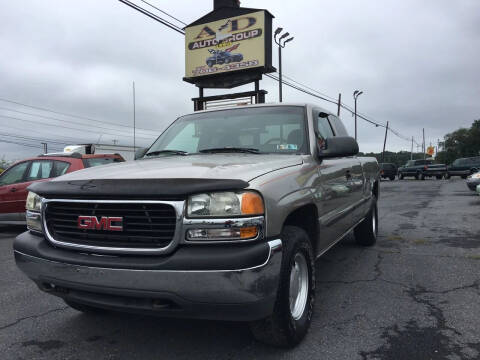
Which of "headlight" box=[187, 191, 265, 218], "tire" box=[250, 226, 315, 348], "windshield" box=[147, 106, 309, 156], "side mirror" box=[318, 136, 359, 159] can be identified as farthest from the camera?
"windshield" box=[147, 106, 309, 156]

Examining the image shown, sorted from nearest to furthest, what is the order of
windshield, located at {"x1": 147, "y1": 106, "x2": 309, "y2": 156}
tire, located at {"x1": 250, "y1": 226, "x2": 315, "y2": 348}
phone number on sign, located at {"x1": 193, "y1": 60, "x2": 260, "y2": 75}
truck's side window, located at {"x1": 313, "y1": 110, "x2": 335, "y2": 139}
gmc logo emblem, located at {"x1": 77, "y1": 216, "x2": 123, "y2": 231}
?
gmc logo emblem, located at {"x1": 77, "y1": 216, "x2": 123, "y2": 231}
tire, located at {"x1": 250, "y1": 226, "x2": 315, "y2": 348}
windshield, located at {"x1": 147, "y1": 106, "x2": 309, "y2": 156}
truck's side window, located at {"x1": 313, "y1": 110, "x2": 335, "y2": 139}
phone number on sign, located at {"x1": 193, "y1": 60, "x2": 260, "y2": 75}

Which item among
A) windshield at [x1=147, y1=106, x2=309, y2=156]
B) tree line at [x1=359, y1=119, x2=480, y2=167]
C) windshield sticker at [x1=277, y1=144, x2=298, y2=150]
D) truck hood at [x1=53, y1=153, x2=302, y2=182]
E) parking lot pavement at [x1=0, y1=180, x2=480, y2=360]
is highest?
tree line at [x1=359, y1=119, x2=480, y2=167]

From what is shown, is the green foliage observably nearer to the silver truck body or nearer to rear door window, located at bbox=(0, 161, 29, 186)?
rear door window, located at bbox=(0, 161, 29, 186)

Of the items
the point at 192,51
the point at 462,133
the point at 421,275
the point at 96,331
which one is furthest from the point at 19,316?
the point at 462,133

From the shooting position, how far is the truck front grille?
2.21 m

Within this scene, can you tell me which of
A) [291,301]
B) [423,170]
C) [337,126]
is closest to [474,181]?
[337,126]

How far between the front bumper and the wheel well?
651mm

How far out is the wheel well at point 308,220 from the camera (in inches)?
115

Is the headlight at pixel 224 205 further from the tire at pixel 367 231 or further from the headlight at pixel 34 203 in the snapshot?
the tire at pixel 367 231

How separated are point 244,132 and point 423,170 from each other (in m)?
33.1

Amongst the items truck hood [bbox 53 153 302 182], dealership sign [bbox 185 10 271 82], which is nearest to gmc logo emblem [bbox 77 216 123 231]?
truck hood [bbox 53 153 302 182]

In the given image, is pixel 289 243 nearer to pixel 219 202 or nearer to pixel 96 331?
pixel 219 202

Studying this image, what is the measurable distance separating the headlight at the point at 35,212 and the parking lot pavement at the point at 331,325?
2.71 feet

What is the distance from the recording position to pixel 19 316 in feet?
10.9
